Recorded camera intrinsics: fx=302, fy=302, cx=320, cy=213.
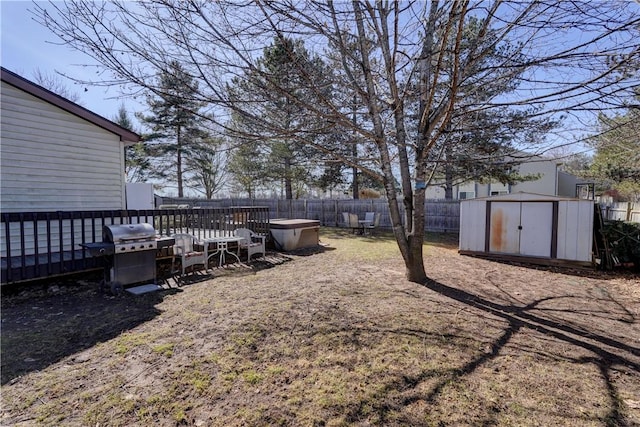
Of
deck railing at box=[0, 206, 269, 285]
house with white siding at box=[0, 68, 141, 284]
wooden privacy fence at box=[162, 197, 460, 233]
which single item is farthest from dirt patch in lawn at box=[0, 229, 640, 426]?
wooden privacy fence at box=[162, 197, 460, 233]

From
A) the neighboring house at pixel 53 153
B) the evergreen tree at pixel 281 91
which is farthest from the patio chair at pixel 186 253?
the evergreen tree at pixel 281 91

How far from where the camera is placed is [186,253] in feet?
19.4

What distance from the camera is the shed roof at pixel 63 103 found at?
5305 mm

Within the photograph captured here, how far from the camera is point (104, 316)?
3.78m

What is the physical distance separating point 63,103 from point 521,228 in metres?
10.5

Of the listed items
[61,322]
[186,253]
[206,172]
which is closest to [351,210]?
[186,253]

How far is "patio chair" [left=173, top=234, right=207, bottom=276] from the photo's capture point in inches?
224

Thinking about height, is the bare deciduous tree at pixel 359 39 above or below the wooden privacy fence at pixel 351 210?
above

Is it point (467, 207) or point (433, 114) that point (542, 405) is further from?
point (467, 207)

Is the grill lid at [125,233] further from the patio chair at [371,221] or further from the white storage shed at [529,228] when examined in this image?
the patio chair at [371,221]

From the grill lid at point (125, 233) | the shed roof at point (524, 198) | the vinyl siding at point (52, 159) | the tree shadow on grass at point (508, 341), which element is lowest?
the tree shadow on grass at point (508, 341)

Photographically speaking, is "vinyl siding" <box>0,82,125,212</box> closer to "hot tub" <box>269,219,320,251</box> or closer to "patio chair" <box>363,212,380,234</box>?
"hot tub" <box>269,219,320,251</box>

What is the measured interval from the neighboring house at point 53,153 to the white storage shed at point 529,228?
884 cm

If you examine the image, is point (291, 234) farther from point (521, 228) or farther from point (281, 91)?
point (521, 228)
